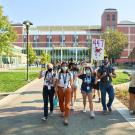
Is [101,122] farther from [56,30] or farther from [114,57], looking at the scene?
[56,30]

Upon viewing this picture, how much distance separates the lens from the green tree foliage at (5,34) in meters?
49.5

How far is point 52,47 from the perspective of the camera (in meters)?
136

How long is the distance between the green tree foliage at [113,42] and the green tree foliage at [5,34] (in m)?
56.2

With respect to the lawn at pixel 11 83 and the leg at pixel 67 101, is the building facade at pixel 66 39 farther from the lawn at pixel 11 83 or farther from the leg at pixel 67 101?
the leg at pixel 67 101

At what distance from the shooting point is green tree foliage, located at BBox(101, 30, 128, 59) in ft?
347

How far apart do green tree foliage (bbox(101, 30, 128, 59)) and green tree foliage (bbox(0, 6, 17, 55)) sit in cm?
5619

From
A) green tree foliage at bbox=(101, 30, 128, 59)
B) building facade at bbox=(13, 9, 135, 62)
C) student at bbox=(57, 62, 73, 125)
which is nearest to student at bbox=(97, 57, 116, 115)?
student at bbox=(57, 62, 73, 125)

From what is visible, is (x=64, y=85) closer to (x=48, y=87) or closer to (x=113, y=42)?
(x=48, y=87)

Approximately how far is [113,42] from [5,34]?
199ft

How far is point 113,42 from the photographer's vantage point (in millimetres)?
107438

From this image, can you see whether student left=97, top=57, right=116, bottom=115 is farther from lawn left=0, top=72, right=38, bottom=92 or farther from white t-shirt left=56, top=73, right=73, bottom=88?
lawn left=0, top=72, right=38, bottom=92

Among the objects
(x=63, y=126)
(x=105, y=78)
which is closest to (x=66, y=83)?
(x=63, y=126)

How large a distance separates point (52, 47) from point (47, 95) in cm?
12550

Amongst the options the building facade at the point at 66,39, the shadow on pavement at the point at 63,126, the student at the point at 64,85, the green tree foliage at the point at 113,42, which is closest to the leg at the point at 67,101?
the student at the point at 64,85
